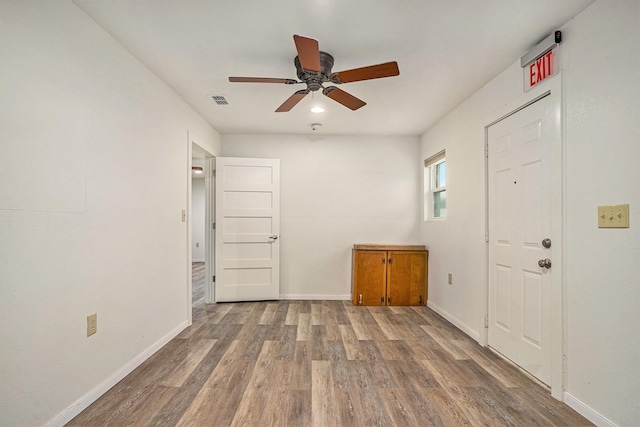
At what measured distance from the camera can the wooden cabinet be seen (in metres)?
4.03

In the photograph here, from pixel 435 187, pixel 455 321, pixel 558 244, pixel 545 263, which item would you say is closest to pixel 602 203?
pixel 558 244

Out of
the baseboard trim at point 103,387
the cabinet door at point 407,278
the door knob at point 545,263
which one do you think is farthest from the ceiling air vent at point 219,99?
the door knob at point 545,263

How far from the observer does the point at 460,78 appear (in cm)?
263

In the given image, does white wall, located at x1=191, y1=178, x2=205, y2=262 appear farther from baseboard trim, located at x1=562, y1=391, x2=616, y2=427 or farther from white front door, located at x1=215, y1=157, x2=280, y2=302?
baseboard trim, located at x1=562, y1=391, x2=616, y2=427

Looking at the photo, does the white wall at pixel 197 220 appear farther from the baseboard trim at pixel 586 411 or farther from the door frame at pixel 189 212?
the baseboard trim at pixel 586 411

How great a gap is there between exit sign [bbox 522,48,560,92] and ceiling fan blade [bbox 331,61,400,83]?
1012 millimetres

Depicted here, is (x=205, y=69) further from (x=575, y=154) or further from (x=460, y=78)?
(x=575, y=154)

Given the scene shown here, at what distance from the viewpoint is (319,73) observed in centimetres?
218

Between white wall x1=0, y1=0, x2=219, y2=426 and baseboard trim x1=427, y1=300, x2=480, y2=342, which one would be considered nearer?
white wall x1=0, y1=0, x2=219, y2=426

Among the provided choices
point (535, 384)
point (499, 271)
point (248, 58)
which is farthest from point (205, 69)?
point (535, 384)

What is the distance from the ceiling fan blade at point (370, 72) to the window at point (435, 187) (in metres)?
2.13

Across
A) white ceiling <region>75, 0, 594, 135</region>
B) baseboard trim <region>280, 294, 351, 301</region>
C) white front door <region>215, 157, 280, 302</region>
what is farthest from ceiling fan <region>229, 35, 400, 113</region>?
baseboard trim <region>280, 294, 351, 301</region>

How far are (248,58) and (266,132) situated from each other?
1.97 m

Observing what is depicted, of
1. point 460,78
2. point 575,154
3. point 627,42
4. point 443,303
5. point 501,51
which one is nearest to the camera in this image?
point 627,42
